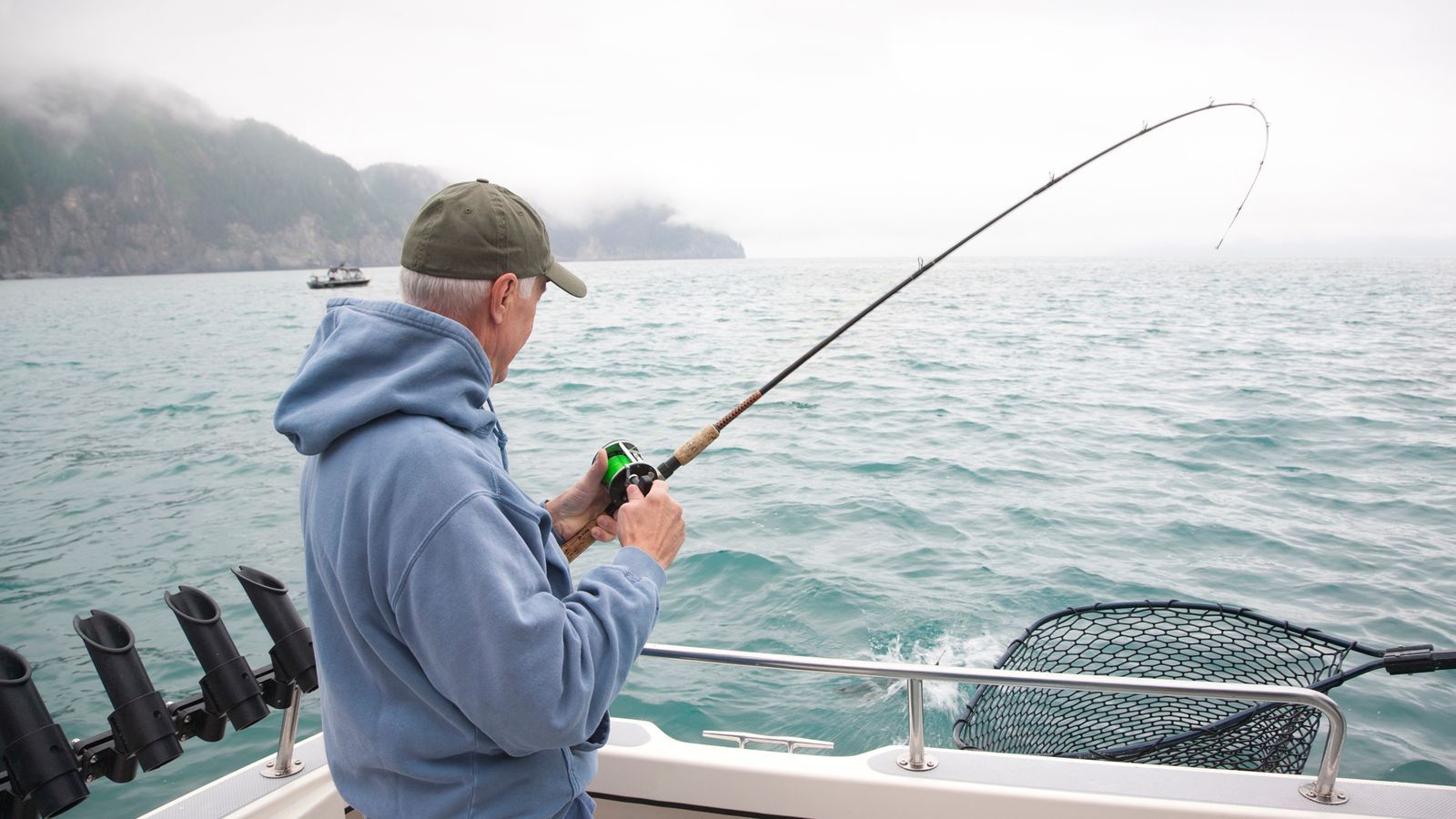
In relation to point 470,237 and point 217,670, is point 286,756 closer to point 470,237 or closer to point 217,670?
point 217,670

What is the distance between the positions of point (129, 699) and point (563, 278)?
46.8 inches

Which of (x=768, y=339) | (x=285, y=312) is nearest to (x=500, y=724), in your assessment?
(x=768, y=339)

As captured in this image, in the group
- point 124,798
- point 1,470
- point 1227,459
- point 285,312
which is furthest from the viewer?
point 285,312

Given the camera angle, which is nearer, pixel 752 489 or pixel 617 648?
pixel 617 648

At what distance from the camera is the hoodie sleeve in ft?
3.40

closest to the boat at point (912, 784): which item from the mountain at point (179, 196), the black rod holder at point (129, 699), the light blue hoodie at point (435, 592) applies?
the black rod holder at point (129, 699)

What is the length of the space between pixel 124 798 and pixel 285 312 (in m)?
41.5

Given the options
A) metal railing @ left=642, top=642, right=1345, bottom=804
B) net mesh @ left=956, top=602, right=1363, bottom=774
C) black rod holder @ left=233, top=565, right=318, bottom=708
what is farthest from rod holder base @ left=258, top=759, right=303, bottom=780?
net mesh @ left=956, top=602, right=1363, bottom=774

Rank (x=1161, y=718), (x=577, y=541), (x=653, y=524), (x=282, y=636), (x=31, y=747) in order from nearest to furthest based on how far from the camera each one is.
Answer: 1. (x=653, y=524)
2. (x=31, y=747)
3. (x=577, y=541)
4. (x=282, y=636)
5. (x=1161, y=718)

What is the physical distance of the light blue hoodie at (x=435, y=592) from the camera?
3.43 ft

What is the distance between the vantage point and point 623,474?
1.63m

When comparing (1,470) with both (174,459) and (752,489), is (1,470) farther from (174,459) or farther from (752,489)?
(752,489)

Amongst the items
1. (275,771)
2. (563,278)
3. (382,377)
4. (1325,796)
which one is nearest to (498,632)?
(382,377)

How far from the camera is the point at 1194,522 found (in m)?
7.70
